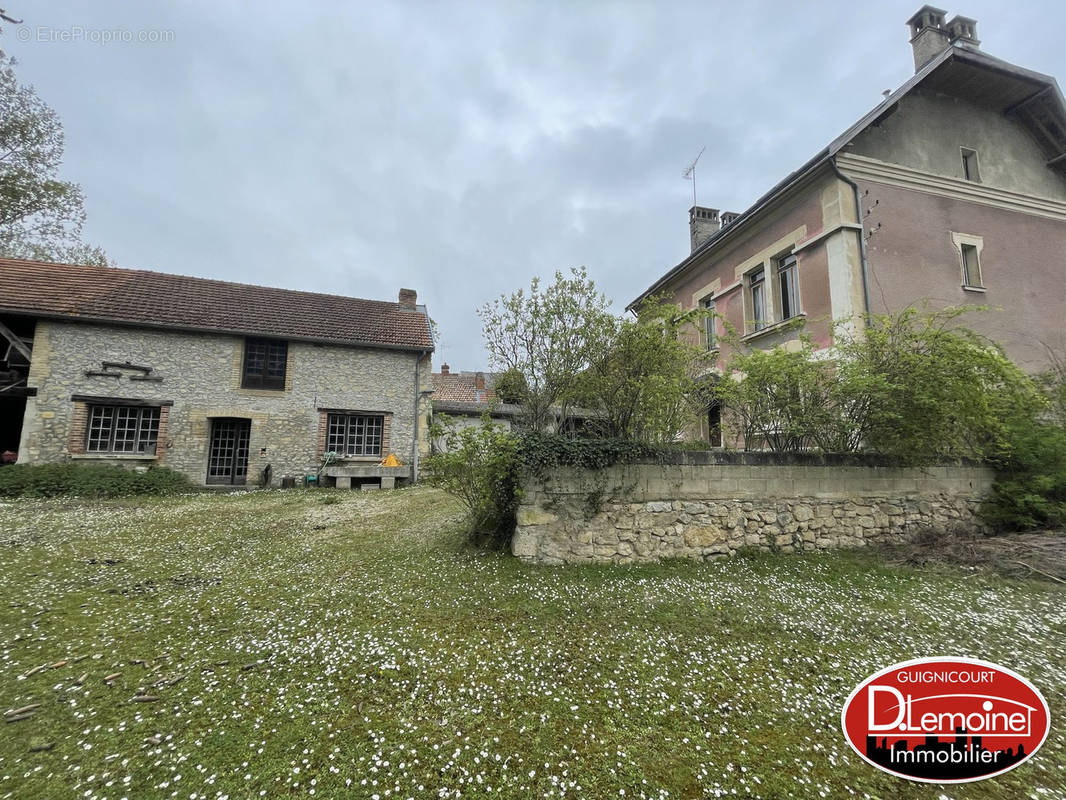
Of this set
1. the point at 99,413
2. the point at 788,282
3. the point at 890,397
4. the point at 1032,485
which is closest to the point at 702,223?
the point at 788,282

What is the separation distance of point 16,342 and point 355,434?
351 inches

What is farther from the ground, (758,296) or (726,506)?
(758,296)

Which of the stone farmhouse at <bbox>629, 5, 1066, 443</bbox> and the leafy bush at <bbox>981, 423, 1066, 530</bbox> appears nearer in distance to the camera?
the leafy bush at <bbox>981, 423, 1066, 530</bbox>

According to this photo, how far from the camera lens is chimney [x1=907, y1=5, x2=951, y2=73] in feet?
31.4

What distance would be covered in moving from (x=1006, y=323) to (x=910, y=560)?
739 centimetres

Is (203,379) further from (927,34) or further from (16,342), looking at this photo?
(927,34)

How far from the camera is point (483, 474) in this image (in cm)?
546

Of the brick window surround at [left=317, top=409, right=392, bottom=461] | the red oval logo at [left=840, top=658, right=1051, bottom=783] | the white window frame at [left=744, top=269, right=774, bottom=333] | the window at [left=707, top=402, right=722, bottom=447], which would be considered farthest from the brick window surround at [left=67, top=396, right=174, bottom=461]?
the white window frame at [left=744, top=269, right=774, bottom=333]

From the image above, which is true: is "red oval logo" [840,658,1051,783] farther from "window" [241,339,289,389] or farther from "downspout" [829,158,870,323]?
"window" [241,339,289,389]

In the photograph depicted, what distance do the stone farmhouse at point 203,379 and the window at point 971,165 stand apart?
591 inches

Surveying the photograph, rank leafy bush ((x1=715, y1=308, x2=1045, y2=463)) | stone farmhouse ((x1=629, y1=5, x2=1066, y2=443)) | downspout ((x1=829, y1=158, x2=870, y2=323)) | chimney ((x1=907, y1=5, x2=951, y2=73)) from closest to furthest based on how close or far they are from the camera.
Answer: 1. leafy bush ((x1=715, y1=308, x2=1045, y2=463))
2. downspout ((x1=829, y1=158, x2=870, y2=323))
3. stone farmhouse ((x1=629, y1=5, x2=1066, y2=443))
4. chimney ((x1=907, y1=5, x2=951, y2=73))

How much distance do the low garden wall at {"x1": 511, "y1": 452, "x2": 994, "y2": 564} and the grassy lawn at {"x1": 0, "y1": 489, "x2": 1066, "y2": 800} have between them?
328 millimetres

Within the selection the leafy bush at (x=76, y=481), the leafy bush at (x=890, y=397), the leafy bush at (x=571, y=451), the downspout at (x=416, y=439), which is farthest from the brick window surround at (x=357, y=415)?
the leafy bush at (x=890, y=397)

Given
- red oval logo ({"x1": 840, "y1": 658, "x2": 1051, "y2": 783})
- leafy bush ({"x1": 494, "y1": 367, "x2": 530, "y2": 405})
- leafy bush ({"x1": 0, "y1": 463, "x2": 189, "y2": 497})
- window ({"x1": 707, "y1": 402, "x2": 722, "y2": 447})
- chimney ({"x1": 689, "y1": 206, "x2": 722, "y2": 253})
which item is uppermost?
chimney ({"x1": 689, "y1": 206, "x2": 722, "y2": 253})
